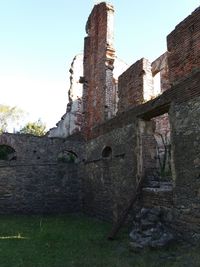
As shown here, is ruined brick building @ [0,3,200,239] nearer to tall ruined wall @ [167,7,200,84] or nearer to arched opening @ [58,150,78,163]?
tall ruined wall @ [167,7,200,84]

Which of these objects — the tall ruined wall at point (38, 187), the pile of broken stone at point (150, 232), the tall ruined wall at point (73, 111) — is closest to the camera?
the pile of broken stone at point (150, 232)

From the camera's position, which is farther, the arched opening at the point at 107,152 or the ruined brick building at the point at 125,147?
the arched opening at the point at 107,152

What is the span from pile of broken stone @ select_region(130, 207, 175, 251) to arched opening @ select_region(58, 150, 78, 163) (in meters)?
11.9

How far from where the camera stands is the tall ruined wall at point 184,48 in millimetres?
7172

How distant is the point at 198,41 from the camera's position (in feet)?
23.4

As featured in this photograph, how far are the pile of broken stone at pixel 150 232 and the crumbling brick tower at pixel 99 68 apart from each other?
5281mm

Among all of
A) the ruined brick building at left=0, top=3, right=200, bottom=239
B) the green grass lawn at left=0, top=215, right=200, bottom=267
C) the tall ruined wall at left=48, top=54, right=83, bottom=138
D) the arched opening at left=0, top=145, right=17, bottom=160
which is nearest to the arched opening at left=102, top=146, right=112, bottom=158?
the ruined brick building at left=0, top=3, right=200, bottom=239

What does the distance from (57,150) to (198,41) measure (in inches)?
490

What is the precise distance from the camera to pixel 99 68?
12820mm

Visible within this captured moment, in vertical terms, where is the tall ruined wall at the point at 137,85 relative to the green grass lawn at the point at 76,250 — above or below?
Answer: above

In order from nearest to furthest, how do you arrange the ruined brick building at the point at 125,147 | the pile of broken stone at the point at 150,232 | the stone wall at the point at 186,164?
the pile of broken stone at the point at 150,232 → the stone wall at the point at 186,164 → the ruined brick building at the point at 125,147

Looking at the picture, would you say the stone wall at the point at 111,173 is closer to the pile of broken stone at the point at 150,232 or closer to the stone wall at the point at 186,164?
the pile of broken stone at the point at 150,232

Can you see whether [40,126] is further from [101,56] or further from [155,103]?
[155,103]

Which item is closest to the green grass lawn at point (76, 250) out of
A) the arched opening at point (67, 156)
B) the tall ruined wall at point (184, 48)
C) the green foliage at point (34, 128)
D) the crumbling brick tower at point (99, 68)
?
the tall ruined wall at point (184, 48)
